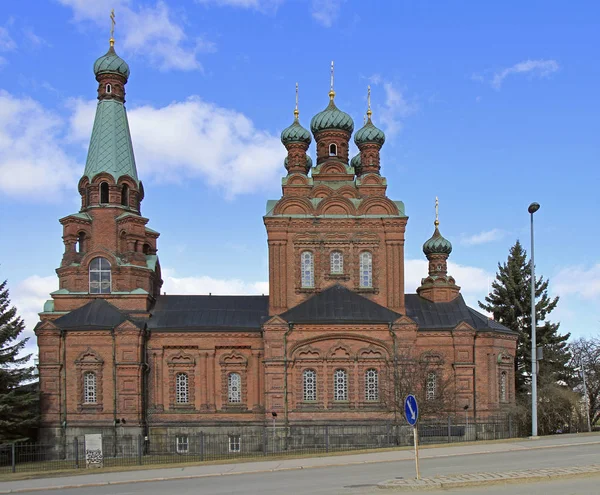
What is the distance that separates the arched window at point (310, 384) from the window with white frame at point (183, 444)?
6377mm

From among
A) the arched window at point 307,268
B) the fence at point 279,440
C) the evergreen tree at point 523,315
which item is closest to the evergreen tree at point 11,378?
the fence at point 279,440

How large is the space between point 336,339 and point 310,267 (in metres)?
4.54

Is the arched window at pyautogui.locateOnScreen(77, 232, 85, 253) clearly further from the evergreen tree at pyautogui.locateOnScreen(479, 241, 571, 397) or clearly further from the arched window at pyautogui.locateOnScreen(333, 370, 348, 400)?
the evergreen tree at pyautogui.locateOnScreen(479, 241, 571, 397)

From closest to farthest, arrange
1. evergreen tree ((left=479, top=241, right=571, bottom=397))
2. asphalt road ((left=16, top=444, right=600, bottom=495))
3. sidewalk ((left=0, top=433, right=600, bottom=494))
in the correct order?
asphalt road ((left=16, top=444, right=600, bottom=495)), sidewalk ((left=0, top=433, right=600, bottom=494)), evergreen tree ((left=479, top=241, right=571, bottom=397))

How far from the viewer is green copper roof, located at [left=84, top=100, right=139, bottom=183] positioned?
4509 centimetres

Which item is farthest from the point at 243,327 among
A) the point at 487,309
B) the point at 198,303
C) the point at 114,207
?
the point at 487,309

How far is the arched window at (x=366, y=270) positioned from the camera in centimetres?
4353

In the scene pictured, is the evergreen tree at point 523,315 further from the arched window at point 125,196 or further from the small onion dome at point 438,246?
the arched window at point 125,196

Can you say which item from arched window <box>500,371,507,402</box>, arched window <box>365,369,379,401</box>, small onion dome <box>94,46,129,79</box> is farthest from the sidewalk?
small onion dome <box>94,46,129,79</box>

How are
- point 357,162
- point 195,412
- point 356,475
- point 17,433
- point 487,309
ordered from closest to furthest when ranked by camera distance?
point 356,475 → point 17,433 → point 195,412 → point 357,162 → point 487,309

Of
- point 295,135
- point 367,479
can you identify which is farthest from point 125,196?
point 367,479

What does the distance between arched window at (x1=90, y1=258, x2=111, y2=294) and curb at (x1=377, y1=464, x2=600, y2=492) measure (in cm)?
2748

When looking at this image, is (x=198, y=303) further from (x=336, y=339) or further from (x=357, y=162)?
(x=357, y=162)

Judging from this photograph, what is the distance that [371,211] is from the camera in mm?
43875
